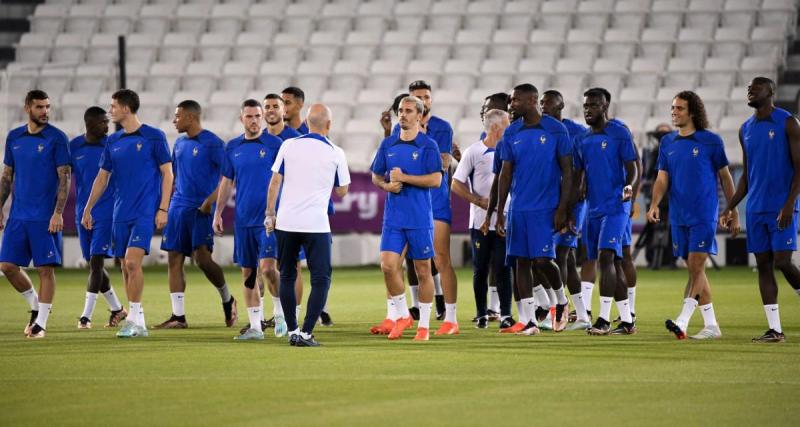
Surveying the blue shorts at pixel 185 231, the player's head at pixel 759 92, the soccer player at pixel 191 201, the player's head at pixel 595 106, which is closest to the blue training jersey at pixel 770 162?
the player's head at pixel 759 92

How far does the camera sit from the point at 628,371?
28.9ft

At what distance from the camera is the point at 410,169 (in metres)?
11.3

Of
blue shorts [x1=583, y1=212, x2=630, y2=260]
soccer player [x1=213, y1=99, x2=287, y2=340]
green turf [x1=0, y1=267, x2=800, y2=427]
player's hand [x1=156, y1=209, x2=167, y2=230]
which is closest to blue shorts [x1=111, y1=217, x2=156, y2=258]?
player's hand [x1=156, y1=209, x2=167, y2=230]

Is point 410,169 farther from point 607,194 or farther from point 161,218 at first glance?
point 161,218

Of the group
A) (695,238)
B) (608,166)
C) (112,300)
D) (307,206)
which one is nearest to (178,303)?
(112,300)

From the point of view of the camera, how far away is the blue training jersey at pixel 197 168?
1286 centimetres

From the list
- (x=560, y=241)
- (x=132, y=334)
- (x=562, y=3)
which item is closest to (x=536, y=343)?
(x=560, y=241)

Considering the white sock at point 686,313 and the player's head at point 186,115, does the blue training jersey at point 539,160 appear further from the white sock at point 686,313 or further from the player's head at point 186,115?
the player's head at point 186,115

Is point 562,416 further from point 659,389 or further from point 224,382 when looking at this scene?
point 224,382

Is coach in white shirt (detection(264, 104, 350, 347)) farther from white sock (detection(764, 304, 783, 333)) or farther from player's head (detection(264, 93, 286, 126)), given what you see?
white sock (detection(764, 304, 783, 333))

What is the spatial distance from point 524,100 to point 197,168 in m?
3.45

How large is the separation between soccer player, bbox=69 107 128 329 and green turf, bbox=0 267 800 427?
22.1 inches

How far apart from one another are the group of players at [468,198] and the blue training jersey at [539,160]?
1 centimetres

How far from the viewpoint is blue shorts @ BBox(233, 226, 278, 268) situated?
11.8m
